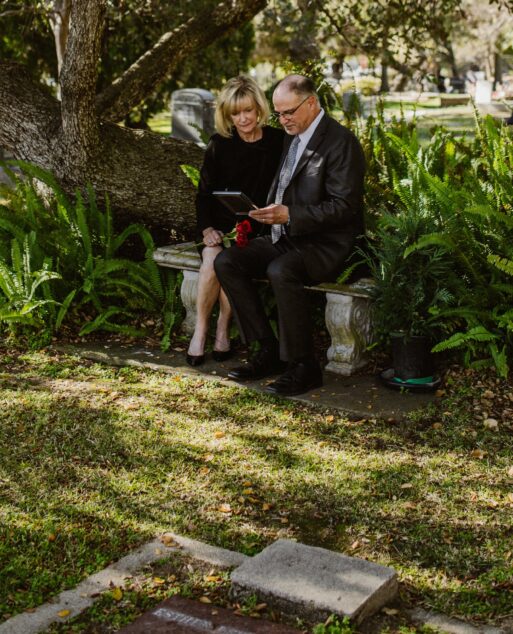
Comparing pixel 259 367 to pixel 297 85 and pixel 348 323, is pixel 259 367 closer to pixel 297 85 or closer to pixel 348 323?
pixel 348 323

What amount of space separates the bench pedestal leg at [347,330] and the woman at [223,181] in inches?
29.6

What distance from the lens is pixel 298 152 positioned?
5.66 metres

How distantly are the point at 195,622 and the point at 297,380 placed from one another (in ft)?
8.31

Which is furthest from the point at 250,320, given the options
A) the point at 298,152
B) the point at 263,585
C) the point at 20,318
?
the point at 263,585

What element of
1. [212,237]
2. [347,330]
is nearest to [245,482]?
[347,330]

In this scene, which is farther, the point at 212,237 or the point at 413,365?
the point at 212,237

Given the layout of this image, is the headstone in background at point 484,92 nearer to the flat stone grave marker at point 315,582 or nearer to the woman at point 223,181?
the woman at point 223,181

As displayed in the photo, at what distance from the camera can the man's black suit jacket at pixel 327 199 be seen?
5.45 meters

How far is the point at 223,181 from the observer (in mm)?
6125

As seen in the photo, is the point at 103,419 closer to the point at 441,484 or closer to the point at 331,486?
the point at 331,486

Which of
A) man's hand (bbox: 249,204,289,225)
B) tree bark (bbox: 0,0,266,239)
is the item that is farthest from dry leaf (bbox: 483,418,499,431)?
tree bark (bbox: 0,0,266,239)

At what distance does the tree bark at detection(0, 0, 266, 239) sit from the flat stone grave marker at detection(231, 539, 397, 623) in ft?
13.9

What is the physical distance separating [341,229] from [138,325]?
1891 mm

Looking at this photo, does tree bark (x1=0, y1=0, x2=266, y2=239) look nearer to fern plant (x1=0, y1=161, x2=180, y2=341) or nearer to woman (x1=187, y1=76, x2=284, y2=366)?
fern plant (x1=0, y1=161, x2=180, y2=341)
